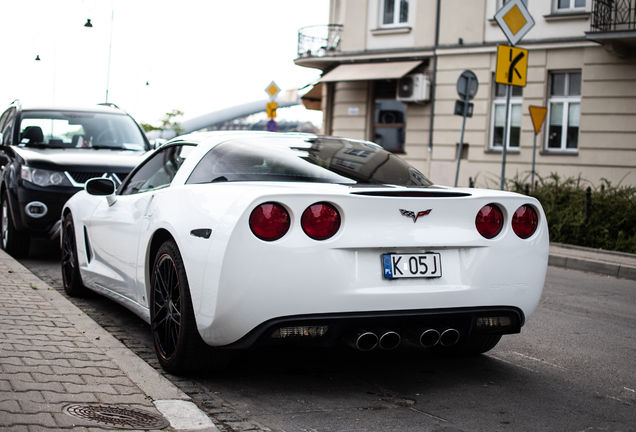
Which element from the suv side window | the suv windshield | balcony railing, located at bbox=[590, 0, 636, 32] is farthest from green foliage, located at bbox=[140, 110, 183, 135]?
the suv windshield

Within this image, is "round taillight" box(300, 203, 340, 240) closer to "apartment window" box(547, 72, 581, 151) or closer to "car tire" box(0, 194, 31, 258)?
"car tire" box(0, 194, 31, 258)

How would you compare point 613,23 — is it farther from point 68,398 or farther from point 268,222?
point 68,398

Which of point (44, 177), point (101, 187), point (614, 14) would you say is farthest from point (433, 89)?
point (101, 187)

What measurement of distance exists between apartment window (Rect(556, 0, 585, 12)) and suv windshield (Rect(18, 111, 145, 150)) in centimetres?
1495

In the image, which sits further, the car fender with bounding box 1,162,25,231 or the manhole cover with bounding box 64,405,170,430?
the car fender with bounding box 1,162,25,231

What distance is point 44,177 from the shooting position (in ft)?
27.6

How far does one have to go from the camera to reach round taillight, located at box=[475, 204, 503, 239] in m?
3.91

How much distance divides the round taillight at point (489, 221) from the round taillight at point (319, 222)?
0.84m

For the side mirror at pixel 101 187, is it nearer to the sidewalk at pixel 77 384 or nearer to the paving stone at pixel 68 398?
the sidewalk at pixel 77 384

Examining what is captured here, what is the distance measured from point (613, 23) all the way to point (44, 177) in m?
15.9

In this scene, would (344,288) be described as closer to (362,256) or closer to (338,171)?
(362,256)

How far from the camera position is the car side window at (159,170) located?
4.79 meters

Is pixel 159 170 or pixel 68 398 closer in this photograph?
pixel 68 398

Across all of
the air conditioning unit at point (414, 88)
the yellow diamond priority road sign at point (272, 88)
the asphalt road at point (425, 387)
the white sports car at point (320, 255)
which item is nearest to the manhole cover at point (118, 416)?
the asphalt road at point (425, 387)
